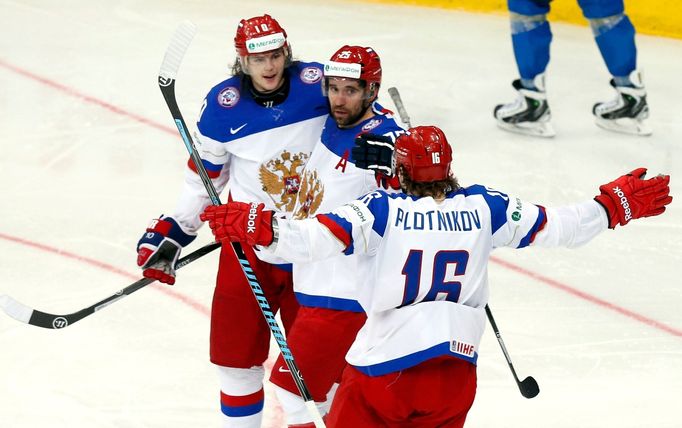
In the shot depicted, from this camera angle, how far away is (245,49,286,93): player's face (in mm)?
3244

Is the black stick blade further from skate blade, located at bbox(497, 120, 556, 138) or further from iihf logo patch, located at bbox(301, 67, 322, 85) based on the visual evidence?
skate blade, located at bbox(497, 120, 556, 138)

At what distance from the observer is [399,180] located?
2754 millimetres

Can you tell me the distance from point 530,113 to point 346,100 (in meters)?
3.24

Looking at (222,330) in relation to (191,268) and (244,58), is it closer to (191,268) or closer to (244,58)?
(244,58)

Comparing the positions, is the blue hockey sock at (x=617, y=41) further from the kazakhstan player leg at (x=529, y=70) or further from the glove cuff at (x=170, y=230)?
the glove cuff at (x=170, y=230)

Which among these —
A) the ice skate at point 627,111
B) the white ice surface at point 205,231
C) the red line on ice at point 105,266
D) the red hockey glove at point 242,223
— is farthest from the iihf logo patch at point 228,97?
the ice skate at point 627,111

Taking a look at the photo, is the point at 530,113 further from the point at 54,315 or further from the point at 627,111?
the point at 54,315

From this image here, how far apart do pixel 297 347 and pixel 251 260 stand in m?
0.32

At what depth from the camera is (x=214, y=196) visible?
122 inches

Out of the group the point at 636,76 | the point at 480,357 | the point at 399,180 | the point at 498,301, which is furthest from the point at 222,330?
the point at 636,76

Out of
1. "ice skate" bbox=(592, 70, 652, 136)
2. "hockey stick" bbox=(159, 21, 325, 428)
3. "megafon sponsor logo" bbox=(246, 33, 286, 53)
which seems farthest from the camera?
"ice skate" bbox=(592, 70, 652, 136)

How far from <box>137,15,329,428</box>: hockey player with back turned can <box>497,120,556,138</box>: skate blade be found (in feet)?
10.1

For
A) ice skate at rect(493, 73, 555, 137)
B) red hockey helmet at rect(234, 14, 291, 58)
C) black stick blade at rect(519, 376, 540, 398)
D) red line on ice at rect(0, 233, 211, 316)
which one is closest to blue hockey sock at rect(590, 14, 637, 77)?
ice skate at rect(493, 73, 555, 137)

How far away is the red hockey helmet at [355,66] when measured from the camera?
311cm
